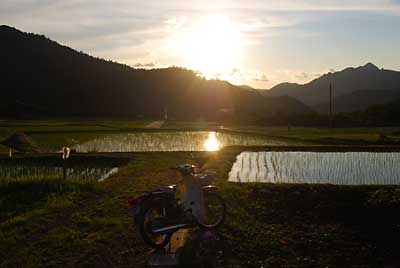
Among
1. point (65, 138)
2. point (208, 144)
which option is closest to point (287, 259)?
point (208, 144)

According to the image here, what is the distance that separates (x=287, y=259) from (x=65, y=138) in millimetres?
24878

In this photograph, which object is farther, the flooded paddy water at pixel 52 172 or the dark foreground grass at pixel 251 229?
the flooded paddy water at pixel 52 172

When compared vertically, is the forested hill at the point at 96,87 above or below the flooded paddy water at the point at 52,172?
above

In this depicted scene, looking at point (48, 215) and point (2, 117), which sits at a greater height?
point (2, 117)

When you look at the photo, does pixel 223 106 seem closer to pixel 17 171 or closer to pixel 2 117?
pixel 2 117

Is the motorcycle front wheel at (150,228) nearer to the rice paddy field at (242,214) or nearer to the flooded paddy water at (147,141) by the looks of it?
the rice paddy field at (242,214)

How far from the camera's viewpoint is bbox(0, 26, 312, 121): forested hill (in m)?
80.8

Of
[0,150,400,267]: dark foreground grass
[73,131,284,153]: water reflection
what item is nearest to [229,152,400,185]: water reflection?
[0,150,400,267]: dark foreground grass

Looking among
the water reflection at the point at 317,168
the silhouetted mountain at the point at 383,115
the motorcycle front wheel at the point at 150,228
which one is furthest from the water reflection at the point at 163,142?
the silhouetted mountain at the point at 383,115

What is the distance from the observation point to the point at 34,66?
8788 centimetres

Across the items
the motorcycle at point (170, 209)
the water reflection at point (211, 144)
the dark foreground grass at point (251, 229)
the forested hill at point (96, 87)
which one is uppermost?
the forested hill at point (96, 87)

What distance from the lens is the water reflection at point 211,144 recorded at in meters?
24.7

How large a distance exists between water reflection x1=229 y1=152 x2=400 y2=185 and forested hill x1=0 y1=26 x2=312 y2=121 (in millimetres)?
55581

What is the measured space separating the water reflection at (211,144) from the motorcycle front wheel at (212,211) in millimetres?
14834
